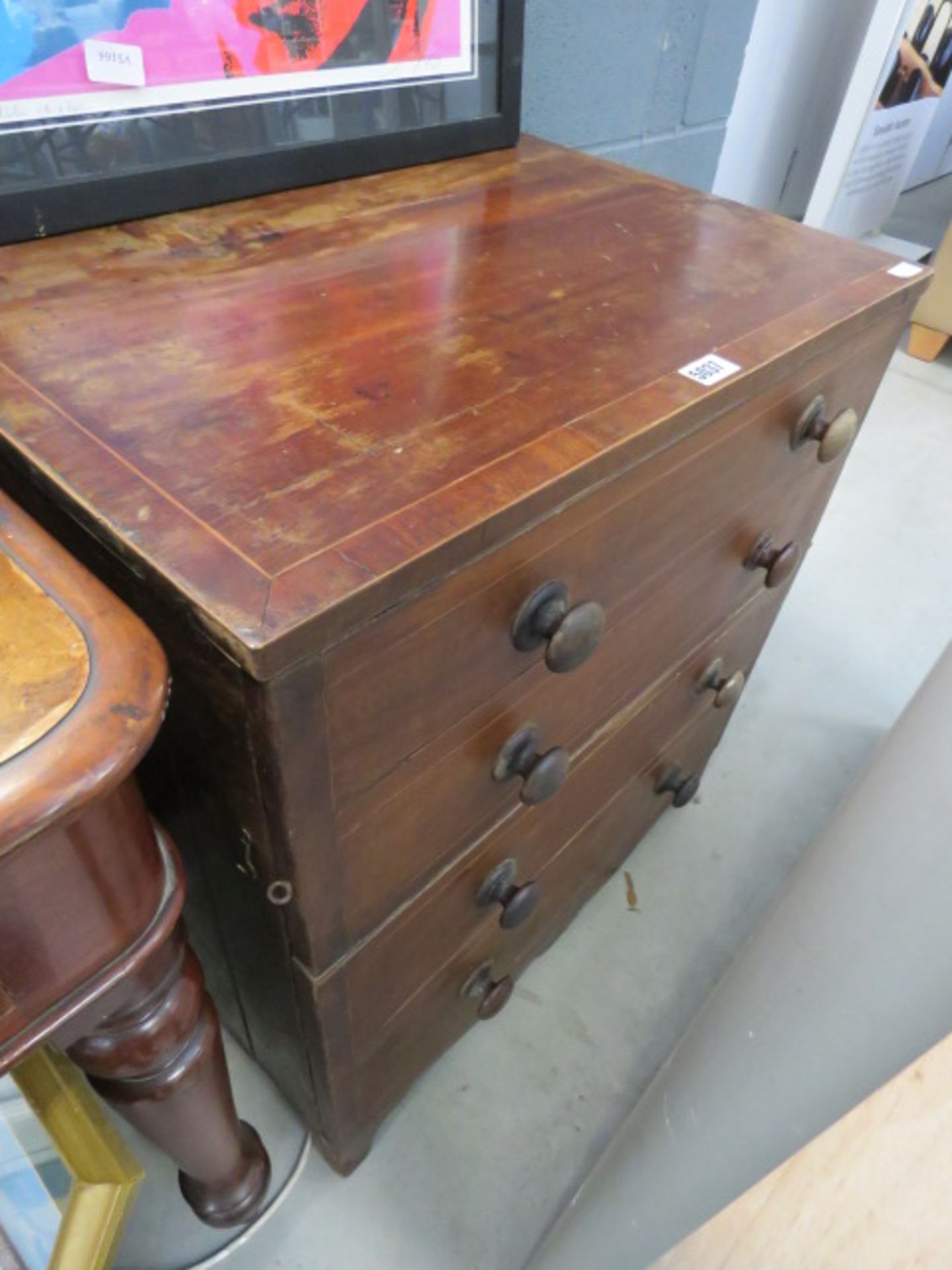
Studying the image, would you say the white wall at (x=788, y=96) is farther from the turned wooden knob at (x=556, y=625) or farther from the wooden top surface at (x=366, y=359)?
the turned wooden knob at (x=556, y=625)

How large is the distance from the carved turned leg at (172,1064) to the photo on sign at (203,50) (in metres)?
0.53

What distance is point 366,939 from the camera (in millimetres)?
557

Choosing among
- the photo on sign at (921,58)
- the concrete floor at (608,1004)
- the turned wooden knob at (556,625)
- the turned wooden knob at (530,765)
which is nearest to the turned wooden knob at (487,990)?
the concrete floor at (608,1004)

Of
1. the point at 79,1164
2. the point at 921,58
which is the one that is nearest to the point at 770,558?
the point at 79,1164

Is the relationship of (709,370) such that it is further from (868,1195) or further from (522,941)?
(522,941)

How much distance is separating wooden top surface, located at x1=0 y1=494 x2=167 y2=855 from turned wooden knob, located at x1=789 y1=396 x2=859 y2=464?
52 centimetres

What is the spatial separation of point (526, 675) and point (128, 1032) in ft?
1.01

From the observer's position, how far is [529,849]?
2.38 ft

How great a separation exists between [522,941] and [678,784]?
27 cm

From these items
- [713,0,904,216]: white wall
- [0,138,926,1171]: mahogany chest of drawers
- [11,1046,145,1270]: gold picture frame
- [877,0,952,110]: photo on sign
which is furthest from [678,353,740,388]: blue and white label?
[877,0,952,110]: photo on sign

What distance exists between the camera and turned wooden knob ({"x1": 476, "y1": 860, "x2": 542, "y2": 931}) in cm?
68

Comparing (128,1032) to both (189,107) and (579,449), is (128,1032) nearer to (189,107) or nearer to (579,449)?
(579,449)

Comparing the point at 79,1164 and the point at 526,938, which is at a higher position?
the point at 79,1164

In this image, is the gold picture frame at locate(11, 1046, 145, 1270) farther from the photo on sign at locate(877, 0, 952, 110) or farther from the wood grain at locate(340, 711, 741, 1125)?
the photo on sign at locate(877, 0, 952, 110)
